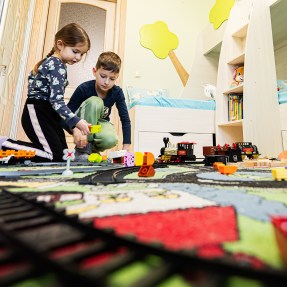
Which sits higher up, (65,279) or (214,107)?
(214,107)

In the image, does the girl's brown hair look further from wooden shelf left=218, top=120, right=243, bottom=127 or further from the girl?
wooden shelf left=218, top=120, right=243, bottom=127

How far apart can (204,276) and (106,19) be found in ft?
9.21

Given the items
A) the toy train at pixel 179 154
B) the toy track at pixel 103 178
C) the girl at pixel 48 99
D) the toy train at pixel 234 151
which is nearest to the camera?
the toy track at pixel 103 178

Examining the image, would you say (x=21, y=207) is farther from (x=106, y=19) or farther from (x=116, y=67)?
(x=106, y=19)

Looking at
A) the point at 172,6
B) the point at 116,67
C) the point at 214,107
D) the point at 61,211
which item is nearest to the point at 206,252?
the point at 61,211

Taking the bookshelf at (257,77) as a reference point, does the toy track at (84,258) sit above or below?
below

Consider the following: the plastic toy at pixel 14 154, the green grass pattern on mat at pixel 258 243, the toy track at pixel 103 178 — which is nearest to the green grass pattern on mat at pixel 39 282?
the green grass pattern on mat at pixel 258 243

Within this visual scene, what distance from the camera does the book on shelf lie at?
174 centimetres

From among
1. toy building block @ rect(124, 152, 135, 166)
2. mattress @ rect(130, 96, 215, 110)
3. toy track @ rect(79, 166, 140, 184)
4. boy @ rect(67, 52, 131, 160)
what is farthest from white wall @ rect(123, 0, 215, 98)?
toy track @ rect(79, 166, 140, 184)

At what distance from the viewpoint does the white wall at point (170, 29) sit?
2463 millimetres

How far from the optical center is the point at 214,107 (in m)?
1.95

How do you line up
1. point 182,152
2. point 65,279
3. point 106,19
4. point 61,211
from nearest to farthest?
point 65,279, point 61,211, point 182,152, point 106,19

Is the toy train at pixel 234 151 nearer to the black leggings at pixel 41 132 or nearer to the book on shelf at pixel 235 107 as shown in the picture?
the book on shelf at pixel 235 107

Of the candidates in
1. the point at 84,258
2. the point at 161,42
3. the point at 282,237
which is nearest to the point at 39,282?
the point at 84,258
